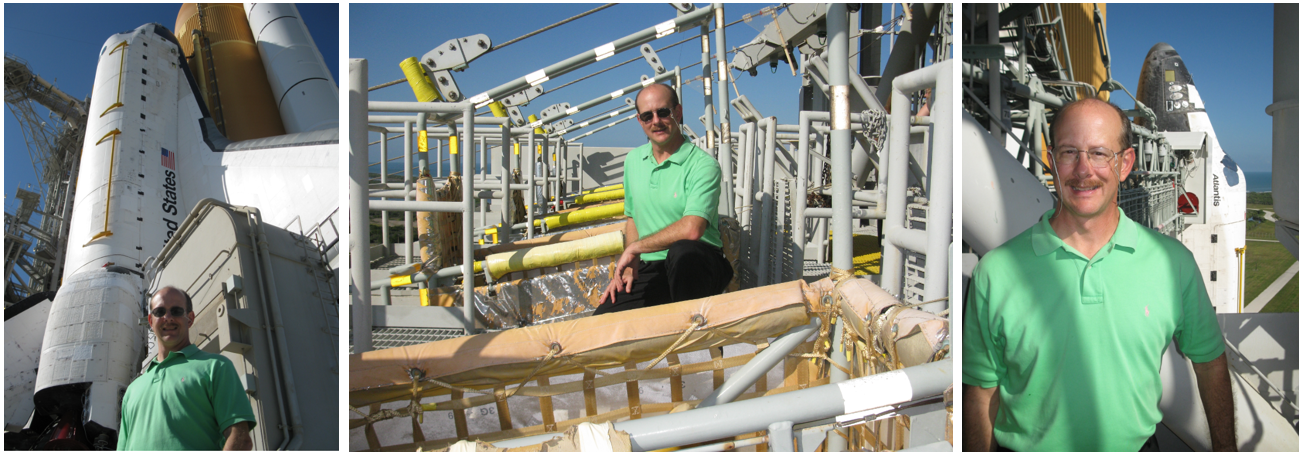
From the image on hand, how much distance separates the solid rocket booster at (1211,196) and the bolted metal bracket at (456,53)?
489 centimetres

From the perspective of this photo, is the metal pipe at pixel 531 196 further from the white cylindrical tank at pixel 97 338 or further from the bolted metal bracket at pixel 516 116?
the bolted metal bracket at pixel 516 116

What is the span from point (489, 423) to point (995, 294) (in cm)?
155

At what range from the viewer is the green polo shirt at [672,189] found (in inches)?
92.9

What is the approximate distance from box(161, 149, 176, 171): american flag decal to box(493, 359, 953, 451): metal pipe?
25.5 ft

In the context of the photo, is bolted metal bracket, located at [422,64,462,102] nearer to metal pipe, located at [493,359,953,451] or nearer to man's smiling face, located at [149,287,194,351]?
man's smiling face, located at [149,287,194,351]

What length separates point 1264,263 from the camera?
2.18m

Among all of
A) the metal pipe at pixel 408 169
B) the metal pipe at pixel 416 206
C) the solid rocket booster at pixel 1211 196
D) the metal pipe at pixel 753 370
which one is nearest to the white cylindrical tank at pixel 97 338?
the metal pipe at pixel 408 169

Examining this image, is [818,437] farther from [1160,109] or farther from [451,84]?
[1160,109]

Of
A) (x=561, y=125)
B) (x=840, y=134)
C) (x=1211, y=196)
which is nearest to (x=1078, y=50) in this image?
(x=1211, y=196)

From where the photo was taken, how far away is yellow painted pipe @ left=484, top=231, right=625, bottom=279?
11.3 ft

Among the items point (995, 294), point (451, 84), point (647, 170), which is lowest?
point (995, 294)

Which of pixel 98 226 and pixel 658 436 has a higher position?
pixel 98 226

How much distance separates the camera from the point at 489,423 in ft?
6.22
